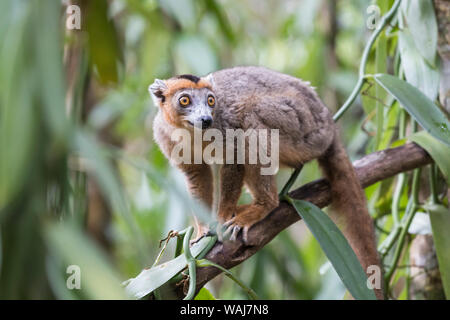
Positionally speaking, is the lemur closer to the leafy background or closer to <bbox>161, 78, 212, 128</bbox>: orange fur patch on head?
<bbox>161, 78, 212, 128</bbox>: orange fur patch on head

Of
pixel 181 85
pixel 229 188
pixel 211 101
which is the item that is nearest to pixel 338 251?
pixel 229 188

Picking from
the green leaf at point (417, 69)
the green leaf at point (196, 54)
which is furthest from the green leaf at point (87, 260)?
the green leaf at point (196, 54)

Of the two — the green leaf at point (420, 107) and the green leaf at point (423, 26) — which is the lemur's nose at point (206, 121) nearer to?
the green leaf at point (420, 107)

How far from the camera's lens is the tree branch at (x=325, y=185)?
2.65 meters

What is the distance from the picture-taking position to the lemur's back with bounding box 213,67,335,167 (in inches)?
121

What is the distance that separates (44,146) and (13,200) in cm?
15

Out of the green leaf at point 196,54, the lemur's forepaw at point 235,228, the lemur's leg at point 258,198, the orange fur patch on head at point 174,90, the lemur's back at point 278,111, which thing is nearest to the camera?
the lemur's forepaw at point 235,228

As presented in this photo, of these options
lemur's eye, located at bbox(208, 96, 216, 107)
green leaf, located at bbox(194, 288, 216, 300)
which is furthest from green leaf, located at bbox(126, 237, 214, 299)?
lemur's eye, located at bbox(208, 96, 216, 107)

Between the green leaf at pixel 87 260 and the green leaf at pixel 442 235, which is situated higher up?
the green leaf at pixel 87 260

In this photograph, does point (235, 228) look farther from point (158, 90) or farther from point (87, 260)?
point (87, 260)

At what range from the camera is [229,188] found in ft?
9.80

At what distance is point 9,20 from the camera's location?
4.09ft
